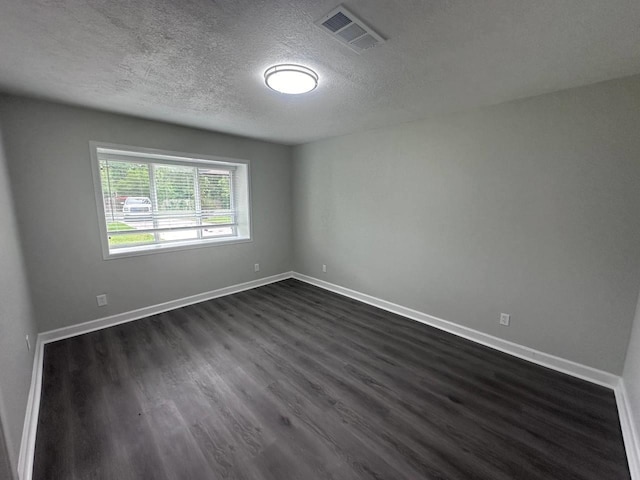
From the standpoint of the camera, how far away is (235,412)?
1833mm

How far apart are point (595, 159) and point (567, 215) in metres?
0.46

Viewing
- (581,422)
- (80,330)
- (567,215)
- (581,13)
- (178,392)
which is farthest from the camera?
(80,330)

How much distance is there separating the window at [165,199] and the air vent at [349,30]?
278 centimetres

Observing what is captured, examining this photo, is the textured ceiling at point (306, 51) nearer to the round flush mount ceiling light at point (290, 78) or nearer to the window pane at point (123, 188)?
the round flush mount ceiling light at point (290, 78)

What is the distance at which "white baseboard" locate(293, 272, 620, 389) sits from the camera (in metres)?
2.16

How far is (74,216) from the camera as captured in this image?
2762 mm

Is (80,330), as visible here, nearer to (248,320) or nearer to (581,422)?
(248,320)

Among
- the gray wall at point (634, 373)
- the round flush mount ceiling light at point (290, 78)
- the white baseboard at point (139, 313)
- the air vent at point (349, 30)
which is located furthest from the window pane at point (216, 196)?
the gray wall at point (634, 373)

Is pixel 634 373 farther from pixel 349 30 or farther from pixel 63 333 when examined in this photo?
pixel 63 333

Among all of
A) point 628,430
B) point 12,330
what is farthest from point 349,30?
point 628,430

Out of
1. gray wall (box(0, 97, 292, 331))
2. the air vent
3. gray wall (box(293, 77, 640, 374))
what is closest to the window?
gray wall (box(0, 97, 292, 331))

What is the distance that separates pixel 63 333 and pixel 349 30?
386 centimetres

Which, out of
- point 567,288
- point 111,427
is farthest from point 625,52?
point 111,427

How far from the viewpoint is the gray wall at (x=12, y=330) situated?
50.0 inches
